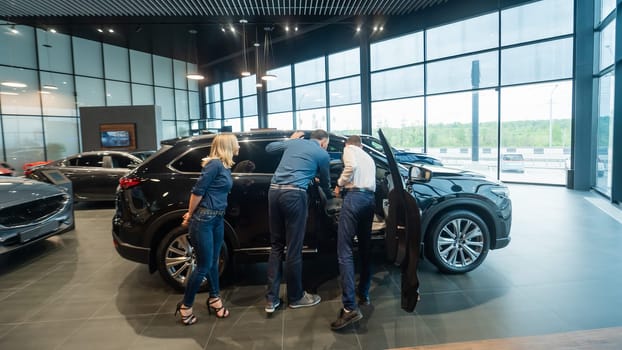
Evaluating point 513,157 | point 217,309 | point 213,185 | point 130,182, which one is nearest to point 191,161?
point 130,182

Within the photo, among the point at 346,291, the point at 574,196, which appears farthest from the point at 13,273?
the point at 574,196

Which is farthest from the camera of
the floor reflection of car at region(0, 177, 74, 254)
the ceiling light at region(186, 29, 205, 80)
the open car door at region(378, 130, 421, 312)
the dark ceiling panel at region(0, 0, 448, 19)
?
the ceiling light at region(186, 29, 205, 80)

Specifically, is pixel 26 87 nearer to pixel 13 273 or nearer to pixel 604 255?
pixel 13 273

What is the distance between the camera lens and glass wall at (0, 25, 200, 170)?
1312cm

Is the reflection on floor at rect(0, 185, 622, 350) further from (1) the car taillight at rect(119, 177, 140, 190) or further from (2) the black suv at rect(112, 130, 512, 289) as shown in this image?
(1) the car taillight at rect(119, 177, 140, 190)

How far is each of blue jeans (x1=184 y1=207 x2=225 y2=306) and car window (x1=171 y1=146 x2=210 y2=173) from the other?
822 mm

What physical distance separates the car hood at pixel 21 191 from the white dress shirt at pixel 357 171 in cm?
374

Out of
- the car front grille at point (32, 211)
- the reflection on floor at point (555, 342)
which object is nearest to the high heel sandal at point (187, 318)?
the reflection on floor at point (555, 342)

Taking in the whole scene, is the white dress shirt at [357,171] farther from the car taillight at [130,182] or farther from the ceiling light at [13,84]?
the ceiling light at [13,84]

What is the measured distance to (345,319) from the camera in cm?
264

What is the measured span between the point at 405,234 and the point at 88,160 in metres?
7.77

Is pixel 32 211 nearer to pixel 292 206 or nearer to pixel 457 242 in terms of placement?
pixel 292 206

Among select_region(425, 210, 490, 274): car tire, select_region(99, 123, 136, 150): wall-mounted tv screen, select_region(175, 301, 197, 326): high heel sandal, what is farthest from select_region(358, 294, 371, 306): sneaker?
select_region(99, 123, 136, 150): wall-mounted tv screen

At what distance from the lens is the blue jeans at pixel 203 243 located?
2.64 meters
